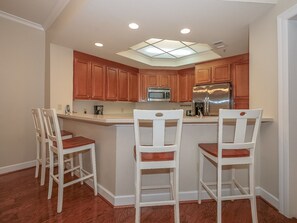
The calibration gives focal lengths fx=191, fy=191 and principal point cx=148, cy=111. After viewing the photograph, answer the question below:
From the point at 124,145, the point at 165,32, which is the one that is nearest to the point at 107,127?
Result: the point at 124,145

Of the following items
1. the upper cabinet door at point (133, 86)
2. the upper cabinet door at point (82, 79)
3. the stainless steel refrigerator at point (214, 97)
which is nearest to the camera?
the upper cabinet door at point (82, 79)

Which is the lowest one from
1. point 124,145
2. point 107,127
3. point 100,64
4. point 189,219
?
point 189,219

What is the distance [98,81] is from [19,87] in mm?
Answer: 1508

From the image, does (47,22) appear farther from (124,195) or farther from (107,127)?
(124,195)

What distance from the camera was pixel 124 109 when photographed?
18.3 feet

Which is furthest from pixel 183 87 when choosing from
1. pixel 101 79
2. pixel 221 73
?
pixel 101 79

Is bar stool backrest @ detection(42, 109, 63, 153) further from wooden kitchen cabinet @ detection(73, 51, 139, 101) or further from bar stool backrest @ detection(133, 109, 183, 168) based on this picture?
wooden kitchen cabinet @ detection(73, 51, 139, 101)

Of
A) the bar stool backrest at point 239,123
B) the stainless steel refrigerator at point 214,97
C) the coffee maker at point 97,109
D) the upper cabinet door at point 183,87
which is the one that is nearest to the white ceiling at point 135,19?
the stainless steel refrigerator at point 214,97

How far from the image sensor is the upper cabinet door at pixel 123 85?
15.9ft

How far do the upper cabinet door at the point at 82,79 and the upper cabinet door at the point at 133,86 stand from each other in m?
1.33

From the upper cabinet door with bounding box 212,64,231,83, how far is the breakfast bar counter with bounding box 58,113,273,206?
222 centimetres

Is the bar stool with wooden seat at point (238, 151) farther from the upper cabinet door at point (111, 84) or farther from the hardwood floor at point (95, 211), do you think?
the upper cabinet door at point (111, 84)

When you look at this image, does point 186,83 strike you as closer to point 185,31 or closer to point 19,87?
point 185,31

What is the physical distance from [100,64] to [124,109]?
1.65 meters
